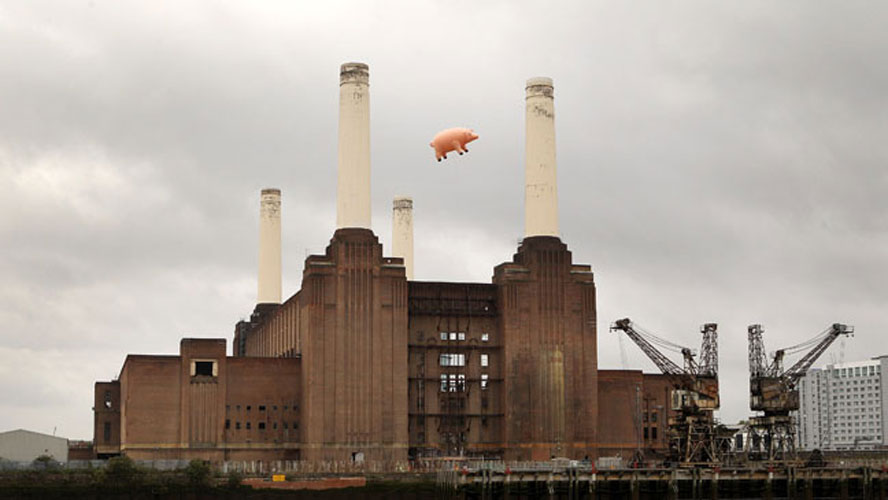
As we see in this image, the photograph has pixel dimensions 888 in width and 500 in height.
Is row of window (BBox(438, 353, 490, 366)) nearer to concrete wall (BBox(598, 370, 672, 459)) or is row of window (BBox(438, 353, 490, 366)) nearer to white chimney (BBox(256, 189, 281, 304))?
concrete wall (BBox(598, 370, 672, 459))

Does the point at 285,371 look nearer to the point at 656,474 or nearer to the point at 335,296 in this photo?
the point at 335,296

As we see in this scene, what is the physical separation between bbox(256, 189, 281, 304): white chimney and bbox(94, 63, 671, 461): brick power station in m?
28.6

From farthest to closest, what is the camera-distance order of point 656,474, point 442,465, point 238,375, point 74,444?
point 74,444 < point 238,375 < point 442,465 < point 656,474

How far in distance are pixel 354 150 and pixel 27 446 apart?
1597 inches

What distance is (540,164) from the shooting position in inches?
4646

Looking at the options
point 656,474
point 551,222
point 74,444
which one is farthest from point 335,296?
point 74,444

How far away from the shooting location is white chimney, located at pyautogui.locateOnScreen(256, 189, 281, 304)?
148 metres

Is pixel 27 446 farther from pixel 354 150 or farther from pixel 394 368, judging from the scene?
pixel 354 150

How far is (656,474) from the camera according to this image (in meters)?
98.8

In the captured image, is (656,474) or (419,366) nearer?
(656,474)

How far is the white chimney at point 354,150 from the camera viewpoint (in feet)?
374

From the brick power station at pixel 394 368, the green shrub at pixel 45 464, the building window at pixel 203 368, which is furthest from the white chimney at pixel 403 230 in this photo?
the green shrub at pixel 45 464

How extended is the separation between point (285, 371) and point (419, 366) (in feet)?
38.1

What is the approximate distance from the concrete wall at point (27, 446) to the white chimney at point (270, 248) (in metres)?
34.7
